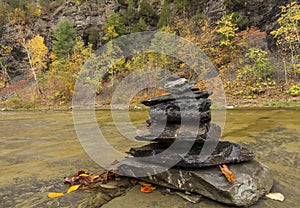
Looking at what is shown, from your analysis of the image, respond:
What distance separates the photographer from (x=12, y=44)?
109ft

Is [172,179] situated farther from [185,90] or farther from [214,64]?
[214,64]

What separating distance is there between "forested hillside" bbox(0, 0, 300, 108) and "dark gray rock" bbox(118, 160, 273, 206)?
11.7 meters

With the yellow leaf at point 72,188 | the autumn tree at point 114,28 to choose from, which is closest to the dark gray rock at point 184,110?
the yellow leaf at point 72,188

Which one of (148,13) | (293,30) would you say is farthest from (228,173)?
(148,13)

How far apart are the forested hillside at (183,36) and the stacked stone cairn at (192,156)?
1160 centimetres

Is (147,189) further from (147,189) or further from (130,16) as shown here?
(130,16)

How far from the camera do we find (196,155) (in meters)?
2.24

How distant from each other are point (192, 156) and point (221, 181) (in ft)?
1.17

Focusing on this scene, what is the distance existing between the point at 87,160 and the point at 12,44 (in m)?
37.2

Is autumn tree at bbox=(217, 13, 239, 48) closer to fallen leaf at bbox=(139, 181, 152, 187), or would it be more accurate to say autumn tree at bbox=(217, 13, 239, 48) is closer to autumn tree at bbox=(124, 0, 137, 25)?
autumn tree at bbox=(124, 0, 137, 25)

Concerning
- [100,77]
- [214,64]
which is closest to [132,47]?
[100,77]

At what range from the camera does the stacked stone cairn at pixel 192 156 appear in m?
2.04

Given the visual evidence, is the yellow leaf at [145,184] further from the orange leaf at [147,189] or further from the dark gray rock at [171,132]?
the dark gray rock at [171,132]

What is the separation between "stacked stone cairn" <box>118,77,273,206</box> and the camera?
6.68ft
